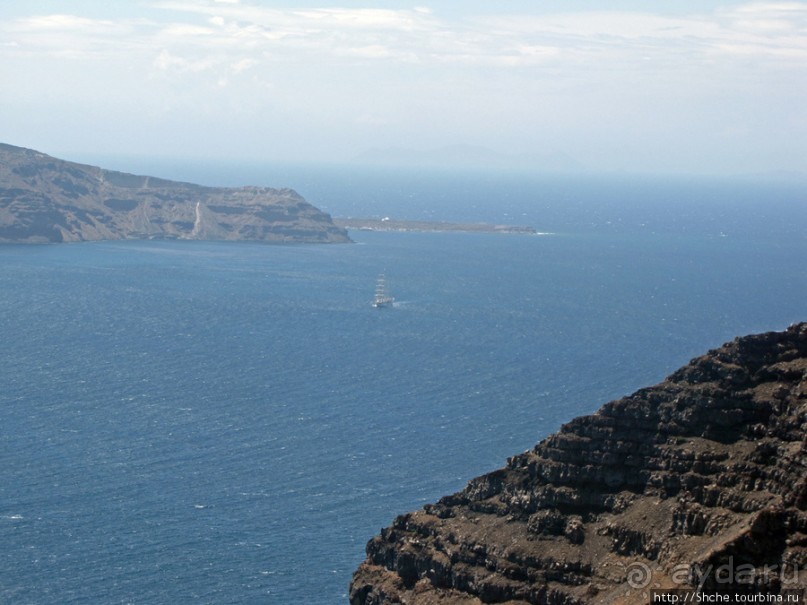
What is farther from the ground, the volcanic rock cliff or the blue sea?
the volcanic rock cliff

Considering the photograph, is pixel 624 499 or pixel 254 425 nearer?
pixel 624 499

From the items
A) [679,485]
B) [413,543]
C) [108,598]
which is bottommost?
[108,598]

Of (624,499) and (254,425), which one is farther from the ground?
(624,499)

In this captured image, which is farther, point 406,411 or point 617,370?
point 617,370

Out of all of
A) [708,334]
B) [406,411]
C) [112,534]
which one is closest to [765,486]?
[112,534]

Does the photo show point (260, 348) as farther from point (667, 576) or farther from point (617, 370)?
point (667, 576)

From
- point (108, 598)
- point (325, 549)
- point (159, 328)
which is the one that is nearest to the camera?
point (108, 598)

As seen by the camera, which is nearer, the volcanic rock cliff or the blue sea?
the volcanic rock cliff

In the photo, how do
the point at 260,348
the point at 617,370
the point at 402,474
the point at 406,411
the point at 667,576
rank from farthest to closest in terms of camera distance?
the point at 260,348
the point at 617,370
the point at 406,411
the point at 402,474
the point at 667,576
